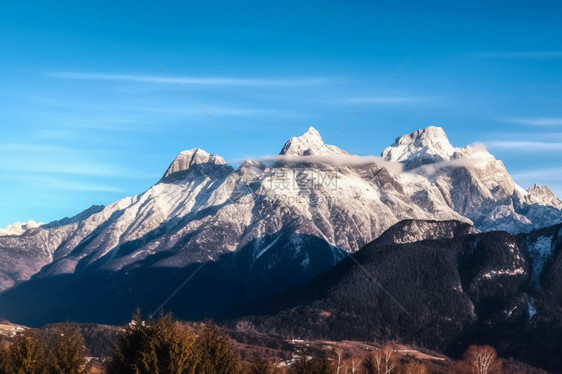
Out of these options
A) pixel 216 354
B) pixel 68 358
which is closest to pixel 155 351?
pixel 68 358

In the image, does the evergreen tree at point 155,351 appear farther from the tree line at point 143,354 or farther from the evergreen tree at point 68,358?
the evergreen tree at point 68,358

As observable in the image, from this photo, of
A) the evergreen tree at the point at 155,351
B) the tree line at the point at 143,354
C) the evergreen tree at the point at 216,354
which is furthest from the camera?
the evergreen tree at the point at 216,354

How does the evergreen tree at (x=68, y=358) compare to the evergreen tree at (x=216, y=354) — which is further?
the evergreen tree at (x=216, y=354)

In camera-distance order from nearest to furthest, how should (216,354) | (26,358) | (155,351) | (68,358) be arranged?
(155,351), (68,358), (26,358), (216,354)

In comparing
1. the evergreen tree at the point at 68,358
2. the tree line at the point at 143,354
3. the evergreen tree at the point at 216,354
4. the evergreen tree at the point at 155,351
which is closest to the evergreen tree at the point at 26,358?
the tree line at the point at 143,354

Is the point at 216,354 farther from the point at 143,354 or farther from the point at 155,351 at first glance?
the point at 143,354

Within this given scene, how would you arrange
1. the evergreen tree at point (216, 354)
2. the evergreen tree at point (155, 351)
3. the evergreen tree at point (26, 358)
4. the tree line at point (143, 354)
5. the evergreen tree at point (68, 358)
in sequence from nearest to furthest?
the evergreen tree at point (155, 351)
the tree line at point (143, 354)
the evergreen tree at point (68, 358)
the evergreen tree at point (26, 358)
the evergreen tree at point (216, 354)

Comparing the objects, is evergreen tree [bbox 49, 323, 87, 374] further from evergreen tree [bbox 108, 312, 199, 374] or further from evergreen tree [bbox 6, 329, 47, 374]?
evergreen tree [bbox 108, 312, 199, 374]

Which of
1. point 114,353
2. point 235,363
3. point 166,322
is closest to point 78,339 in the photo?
point 114,353

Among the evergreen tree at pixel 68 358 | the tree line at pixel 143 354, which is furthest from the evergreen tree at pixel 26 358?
the evergreen tree at pixel 68 358

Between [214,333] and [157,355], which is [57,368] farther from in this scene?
[214,333]

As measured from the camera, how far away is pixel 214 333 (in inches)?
7648

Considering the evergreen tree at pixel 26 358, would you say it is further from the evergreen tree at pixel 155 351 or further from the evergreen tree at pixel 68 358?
the evergreen tree at pixel 155 351

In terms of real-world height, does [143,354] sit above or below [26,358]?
above
